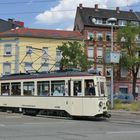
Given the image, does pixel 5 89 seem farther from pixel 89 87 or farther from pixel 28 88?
pixel 89 87

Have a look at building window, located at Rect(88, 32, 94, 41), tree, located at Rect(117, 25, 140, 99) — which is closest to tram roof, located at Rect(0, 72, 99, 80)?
tree, located at Rect(117, 25, 140, 99)

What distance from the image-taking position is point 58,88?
28.4 m

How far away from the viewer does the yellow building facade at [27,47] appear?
237 ft

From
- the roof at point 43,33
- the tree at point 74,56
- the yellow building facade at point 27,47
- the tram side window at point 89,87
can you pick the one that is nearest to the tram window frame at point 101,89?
the tram side window at point 89,87

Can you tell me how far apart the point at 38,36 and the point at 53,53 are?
3.64 m

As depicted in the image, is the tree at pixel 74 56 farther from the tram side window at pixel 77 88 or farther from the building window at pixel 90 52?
the tram side window at pixel 77 88

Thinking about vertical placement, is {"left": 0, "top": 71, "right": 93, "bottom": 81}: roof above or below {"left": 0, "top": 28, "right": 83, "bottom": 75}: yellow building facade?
below

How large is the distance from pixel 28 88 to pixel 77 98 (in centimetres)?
467

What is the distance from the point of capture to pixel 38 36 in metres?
73.6

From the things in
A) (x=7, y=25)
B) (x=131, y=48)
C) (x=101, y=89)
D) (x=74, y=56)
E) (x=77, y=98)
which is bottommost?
(x=77, y=98)

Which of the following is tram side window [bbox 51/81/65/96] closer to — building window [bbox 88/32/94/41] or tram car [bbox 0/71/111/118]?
tram car [bbox 0/71/111/118]

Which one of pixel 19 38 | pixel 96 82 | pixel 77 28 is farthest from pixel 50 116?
pixel 77 28

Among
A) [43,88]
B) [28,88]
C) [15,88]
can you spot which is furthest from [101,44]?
[43,88]

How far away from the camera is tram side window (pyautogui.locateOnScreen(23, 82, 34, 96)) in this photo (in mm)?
30266
